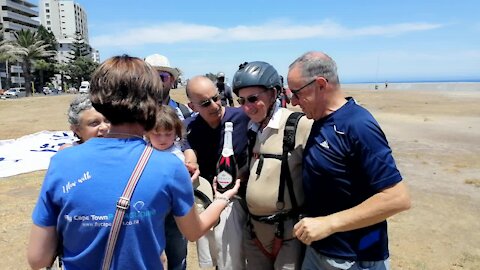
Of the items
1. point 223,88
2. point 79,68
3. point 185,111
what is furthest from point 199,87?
point 79,68

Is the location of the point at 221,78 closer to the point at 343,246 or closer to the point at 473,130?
the point at 343,246

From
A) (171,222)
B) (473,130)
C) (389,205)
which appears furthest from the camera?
(473,130)

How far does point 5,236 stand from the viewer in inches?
251

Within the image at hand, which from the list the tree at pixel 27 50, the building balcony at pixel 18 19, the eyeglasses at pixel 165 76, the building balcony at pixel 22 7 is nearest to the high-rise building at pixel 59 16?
the building balcony at pixel 22 7

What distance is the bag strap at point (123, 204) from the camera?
1.81 meters

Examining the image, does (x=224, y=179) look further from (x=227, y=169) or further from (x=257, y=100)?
(x=257, y=100)

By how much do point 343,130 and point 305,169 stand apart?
1.33ft

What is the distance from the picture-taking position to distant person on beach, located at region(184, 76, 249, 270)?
3.44m

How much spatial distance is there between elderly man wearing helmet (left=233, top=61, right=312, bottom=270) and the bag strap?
134cm

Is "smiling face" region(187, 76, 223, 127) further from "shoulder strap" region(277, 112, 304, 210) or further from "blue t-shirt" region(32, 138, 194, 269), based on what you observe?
"blue t-shirt" region(32, 138, 194, 269)

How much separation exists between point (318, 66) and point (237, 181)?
1066mm

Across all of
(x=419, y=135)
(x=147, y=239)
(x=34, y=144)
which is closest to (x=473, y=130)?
(x=419, y=135)

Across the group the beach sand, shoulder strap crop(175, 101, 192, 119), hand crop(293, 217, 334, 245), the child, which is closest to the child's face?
the child

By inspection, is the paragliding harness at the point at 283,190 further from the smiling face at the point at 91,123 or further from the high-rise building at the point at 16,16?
the high-rise building at the point at 16,16
